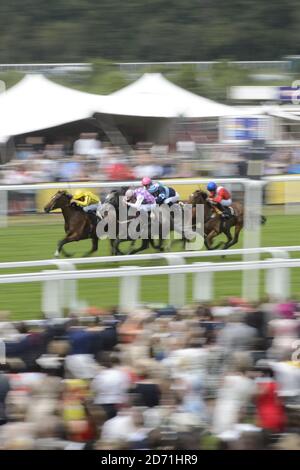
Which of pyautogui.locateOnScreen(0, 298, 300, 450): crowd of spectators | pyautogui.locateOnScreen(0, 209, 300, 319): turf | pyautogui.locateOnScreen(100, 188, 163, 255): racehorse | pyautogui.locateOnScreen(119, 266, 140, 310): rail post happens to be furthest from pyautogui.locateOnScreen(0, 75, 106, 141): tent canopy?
pyautogui.locateOnScreen(0, 298, 300, 450): crowd of spectators

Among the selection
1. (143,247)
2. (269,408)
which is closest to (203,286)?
(269,408)

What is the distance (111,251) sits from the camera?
10.4m

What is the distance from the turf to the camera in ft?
28.1

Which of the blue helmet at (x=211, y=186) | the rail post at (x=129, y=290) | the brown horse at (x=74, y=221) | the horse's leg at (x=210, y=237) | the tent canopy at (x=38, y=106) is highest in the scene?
the tent canopy at (x=38, y=106)

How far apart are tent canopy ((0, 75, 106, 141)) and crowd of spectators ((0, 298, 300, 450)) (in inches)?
339

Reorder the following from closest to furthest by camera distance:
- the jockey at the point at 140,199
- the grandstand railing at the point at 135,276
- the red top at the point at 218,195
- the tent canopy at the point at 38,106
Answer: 1. the grandstand railing at the point at 135,276
2. the jockey at the point at 140,199
3. the red top at the point at 218,195
4. the tent canopy at the point at 38,106

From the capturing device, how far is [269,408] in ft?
17.5

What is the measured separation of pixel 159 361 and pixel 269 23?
35915mm

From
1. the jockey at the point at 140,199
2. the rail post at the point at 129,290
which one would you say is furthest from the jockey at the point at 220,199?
the rail post at the point at 129,290

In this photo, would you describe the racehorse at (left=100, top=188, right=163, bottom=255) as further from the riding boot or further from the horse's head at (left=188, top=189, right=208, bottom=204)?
the riding boot

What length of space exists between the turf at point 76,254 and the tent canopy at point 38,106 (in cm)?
268

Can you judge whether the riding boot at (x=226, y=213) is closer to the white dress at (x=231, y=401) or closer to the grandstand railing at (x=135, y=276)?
the grandstand railing at (x=135, y=276)

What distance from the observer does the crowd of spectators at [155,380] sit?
4.88 meters
